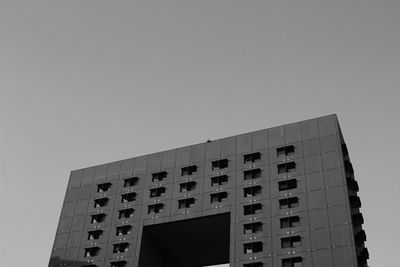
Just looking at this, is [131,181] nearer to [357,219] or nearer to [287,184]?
[287,184]

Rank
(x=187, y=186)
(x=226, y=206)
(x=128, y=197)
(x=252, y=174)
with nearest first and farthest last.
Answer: (x=226, y=206) → (x=252, y=174) → (x=187, y=186) → (x=128, y=197)

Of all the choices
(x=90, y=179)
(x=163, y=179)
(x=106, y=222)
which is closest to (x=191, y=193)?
(x=163, y=179)

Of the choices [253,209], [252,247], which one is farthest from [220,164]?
[252,247]

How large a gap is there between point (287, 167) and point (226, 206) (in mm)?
8799

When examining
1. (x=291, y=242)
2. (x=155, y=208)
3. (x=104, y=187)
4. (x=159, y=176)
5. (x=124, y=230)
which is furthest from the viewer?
(x=104, y=187)

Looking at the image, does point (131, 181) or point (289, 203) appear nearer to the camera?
point (289, 203)

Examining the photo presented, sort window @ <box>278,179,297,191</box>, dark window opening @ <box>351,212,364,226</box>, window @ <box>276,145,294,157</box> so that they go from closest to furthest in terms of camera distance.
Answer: dark window opening @ <box>351,212,364,226</box> < window @ <box>278,179,297,191</box> < window @ <box>276,145,294,157</box>

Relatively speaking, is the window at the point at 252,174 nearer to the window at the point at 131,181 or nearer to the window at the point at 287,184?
the window at the point at 287,184

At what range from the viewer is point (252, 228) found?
65.4 m

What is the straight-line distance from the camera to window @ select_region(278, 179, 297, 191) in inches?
2635

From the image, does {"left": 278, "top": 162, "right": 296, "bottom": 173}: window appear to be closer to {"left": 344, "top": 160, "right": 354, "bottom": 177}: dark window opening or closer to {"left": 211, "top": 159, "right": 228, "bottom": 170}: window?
{"left": 344, "top": 160, "right": 354, "bottom": 177}: dark window opening

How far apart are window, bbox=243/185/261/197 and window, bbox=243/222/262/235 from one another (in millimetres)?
4033

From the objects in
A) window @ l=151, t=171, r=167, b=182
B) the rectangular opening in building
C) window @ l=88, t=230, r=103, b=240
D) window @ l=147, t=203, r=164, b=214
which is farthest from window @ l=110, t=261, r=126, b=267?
window @ l=151, t=171, r=167, b=182

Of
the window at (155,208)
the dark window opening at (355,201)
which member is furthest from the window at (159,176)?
the dark window opening at (355,201)
